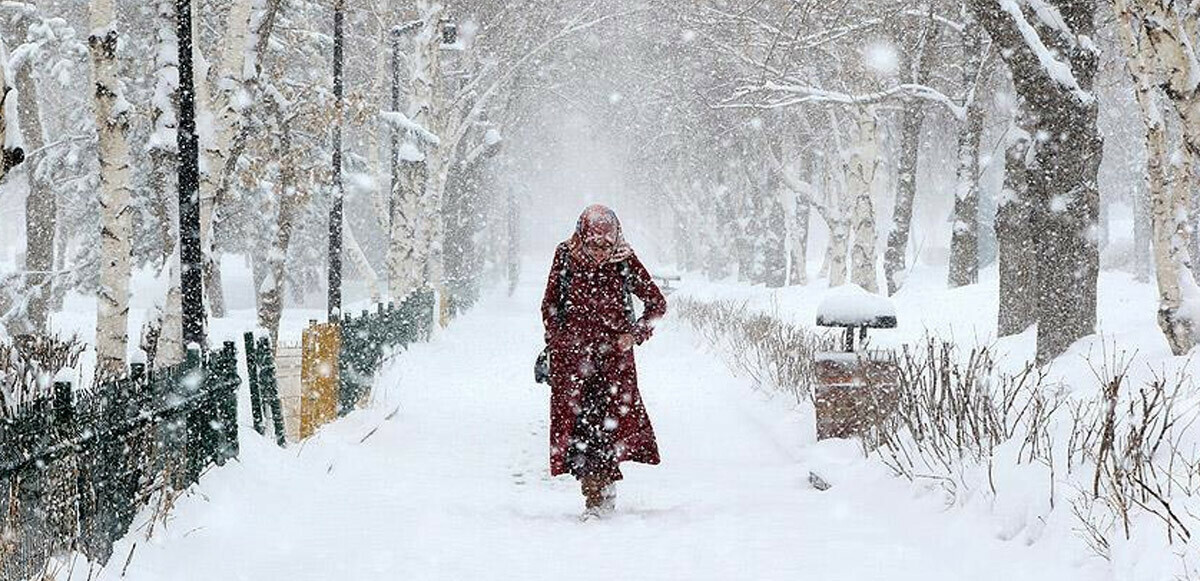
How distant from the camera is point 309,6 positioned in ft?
74.1

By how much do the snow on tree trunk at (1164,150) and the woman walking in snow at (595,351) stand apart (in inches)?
130

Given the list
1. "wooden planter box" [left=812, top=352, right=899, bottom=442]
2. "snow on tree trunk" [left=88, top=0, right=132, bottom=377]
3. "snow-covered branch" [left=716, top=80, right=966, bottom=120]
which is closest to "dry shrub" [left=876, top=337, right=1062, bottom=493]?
"wooden planter box" [left=812, top=352, right=899, bottom=442]

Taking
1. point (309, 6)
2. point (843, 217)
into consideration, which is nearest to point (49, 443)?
Answer: point (309, 6)

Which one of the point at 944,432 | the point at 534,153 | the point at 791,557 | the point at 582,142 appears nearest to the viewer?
the point at 791,557

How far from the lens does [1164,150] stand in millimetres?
7285

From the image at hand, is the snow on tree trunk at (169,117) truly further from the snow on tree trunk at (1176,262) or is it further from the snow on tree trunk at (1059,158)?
the snow on tree trunk at (1176,262)

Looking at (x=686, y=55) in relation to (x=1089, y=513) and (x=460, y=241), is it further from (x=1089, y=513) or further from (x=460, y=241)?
(x=1089, y=513)

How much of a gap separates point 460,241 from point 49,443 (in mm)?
31518

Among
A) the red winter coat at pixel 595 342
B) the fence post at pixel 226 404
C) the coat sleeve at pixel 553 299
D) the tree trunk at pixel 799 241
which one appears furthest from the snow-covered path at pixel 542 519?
the tree trunk at pixel 799 241

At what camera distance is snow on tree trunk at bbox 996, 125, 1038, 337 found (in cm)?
1008

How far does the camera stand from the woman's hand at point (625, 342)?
659 cm

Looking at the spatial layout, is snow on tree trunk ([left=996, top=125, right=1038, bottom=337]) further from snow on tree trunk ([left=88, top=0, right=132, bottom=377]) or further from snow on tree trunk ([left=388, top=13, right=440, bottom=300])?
snow on tree trunk ([left=388, top=13, right=440, bottom=300])

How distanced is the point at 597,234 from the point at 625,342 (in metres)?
0.66

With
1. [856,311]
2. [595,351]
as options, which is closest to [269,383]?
[595,351]
